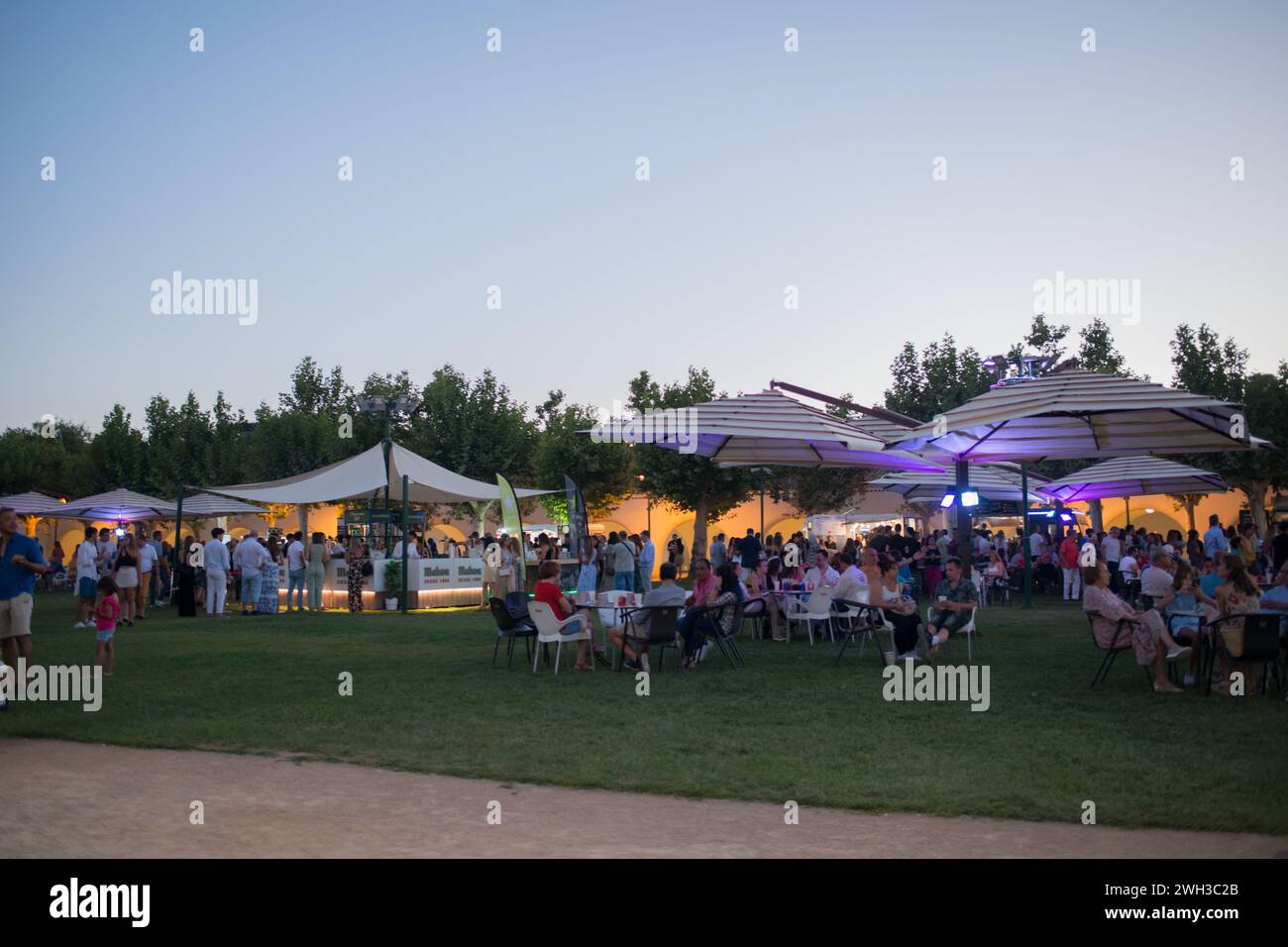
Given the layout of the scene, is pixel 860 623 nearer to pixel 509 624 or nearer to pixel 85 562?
pixel 509 624

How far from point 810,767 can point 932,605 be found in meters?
5.82

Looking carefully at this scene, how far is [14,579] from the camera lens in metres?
9.43

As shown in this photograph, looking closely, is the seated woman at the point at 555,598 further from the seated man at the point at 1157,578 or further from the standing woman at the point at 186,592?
the standing woman at the point at 186,592

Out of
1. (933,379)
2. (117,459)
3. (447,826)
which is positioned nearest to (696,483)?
(933,379)

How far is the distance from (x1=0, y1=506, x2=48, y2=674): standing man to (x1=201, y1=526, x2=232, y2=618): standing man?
11.4 m

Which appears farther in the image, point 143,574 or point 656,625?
point 143,574

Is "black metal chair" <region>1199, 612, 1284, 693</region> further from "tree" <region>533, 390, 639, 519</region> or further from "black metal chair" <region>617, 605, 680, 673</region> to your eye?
"tree" <region>533, 390, 639, 519</region>

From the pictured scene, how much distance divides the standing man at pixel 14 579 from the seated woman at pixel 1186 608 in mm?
9810

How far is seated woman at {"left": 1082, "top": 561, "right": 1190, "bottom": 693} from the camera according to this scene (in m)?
9.98

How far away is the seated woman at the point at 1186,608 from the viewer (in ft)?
33.2

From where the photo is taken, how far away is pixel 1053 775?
663cm

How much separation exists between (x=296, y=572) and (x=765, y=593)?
37.1ft

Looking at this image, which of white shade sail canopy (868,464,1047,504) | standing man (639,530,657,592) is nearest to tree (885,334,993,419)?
white shade sail canopy (868,464,1047,504)
